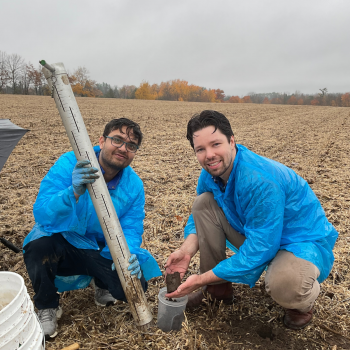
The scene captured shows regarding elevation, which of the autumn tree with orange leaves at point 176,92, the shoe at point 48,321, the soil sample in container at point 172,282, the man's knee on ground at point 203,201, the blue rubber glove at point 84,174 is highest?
the autumn tree with orange leaves at point 176,92

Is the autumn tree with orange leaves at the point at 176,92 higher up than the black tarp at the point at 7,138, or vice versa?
the autumn tree with orange leaves at the point at 176,92

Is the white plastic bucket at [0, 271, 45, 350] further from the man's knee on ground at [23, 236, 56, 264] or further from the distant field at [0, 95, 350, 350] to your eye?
the distant field at [0, 95, 350, 350]

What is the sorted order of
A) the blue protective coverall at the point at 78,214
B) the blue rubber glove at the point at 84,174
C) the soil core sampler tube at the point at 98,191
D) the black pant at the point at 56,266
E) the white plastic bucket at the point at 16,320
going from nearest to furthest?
the white plastic bucket at the point at 16,320
the soil core sampler tube at the point at 98,191
the blue rubber glove at the point at 84,174
the blue protective coverall at the point at 78,214
the black pant at the point at 56,266

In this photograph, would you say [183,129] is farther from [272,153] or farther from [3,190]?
[3,190]

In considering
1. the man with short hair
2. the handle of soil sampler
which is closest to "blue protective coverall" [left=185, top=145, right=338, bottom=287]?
the man with short hair

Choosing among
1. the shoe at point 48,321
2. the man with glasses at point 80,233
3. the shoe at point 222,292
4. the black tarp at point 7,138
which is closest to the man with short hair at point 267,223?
the shoe at point 222,292

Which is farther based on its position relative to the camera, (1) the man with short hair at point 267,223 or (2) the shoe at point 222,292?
(2) the shoe at point 222,292

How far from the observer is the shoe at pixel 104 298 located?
8.80 feet

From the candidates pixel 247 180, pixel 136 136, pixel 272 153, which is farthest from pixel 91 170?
pixel 272 153

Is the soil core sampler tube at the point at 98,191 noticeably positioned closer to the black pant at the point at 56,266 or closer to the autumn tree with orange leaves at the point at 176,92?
the black pant at the point at 56,266

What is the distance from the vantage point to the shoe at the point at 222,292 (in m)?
2.60

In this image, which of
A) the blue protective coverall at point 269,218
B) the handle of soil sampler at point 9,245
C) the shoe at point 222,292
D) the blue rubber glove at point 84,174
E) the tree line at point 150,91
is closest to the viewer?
the blue rubber glove at point 84,174

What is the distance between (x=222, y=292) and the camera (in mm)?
2607

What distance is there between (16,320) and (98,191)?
0.85 meters
